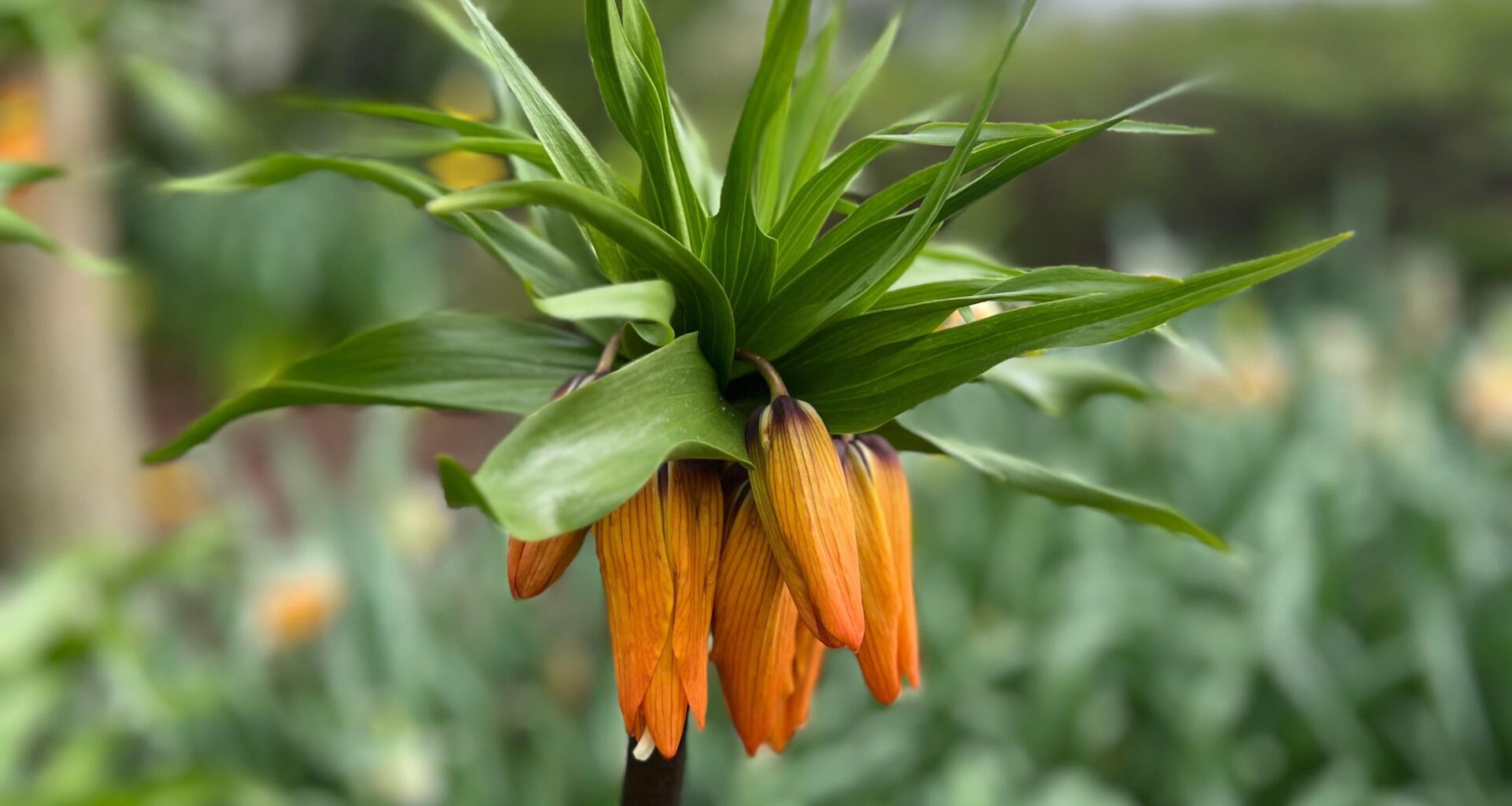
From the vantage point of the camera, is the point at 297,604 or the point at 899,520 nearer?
the point at 899,520

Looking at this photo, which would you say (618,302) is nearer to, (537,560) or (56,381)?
(537,560)

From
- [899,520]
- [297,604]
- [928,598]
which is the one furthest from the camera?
[928,598]

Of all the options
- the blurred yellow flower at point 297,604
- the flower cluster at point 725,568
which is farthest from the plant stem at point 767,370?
the blurred yellow flower at point 297,604

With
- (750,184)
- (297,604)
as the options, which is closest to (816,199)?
(750,184)

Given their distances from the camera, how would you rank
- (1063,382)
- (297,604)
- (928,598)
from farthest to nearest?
(928,598) < (297,604) < (1063,382)

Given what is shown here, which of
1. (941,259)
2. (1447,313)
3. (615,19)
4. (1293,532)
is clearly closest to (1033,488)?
(941,259)

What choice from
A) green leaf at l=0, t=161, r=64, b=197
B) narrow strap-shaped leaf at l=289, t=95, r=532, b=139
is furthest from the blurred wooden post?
narrow strap-shaped leaf at l=289, t=95, r=532, b=139
